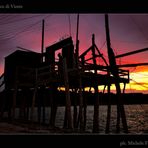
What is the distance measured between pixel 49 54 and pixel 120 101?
8.38 metres

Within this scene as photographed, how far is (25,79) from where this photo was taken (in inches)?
594

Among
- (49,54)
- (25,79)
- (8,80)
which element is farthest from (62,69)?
(8,80)
